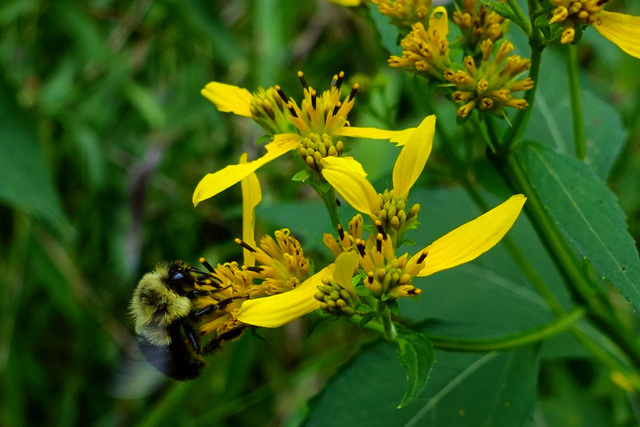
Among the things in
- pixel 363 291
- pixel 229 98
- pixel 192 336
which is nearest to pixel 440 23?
pixel 229 98

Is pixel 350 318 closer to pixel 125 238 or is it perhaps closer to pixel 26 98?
pixel 125 238

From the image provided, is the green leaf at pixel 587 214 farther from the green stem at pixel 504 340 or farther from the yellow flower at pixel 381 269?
the green stem at pixel 504 340

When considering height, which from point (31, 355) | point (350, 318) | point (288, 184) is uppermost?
point (350, 318)

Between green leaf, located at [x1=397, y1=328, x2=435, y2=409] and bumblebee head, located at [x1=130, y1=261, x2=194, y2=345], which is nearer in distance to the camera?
green leaf, located at [x1=397, y1=328, x2=435, y2=409]

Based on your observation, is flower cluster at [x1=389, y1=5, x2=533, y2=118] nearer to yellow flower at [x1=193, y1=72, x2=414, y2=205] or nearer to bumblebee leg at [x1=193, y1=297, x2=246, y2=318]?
yellow flower at [x1=193, y1=72, x2=414, y2=205]

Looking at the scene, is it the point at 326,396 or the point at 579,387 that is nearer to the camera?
the point at 326,396

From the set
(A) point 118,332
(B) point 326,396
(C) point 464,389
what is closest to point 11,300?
(A) point 118,332

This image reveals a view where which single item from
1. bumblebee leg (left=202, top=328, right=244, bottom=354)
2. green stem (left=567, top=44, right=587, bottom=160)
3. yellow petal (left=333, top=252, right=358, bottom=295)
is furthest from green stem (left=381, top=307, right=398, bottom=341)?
green stem (left=567, top=44, right=587, bottom=160)
